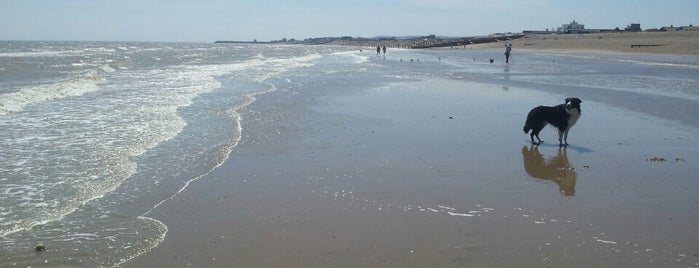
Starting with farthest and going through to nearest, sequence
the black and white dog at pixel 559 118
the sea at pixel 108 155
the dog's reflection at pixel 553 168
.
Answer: the black and white dog at pixel 559 118
the dog's reflection at pixel 553 168
the sea at pixel 108 155

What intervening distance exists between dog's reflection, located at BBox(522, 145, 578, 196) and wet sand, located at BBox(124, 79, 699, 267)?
3 centimetres

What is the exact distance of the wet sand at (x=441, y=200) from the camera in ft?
16.7

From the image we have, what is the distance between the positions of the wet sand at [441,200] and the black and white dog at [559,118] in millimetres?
294

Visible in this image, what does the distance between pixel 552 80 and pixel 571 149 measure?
15985 mm

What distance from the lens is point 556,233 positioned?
5.54 meters

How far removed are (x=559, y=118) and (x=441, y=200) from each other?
4676mm

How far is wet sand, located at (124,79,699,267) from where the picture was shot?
16.7ft

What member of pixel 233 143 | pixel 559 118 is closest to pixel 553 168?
pixel 559 118

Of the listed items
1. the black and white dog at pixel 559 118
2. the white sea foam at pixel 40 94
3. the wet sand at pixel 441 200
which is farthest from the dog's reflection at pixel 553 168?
the white sea foam at pixel 40 94

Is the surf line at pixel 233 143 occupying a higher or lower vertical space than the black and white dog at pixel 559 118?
lower

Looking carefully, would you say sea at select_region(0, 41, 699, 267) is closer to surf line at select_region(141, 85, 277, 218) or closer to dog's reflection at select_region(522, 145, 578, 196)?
surf line at select_region(141, 85, 277, 218)

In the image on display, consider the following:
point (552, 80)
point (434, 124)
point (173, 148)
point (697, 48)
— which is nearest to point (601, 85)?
point (552, 80)

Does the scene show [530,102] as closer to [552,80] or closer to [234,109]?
[234,109]

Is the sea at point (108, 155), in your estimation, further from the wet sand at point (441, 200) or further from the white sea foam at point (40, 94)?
the wet sand at point (441, 200)
